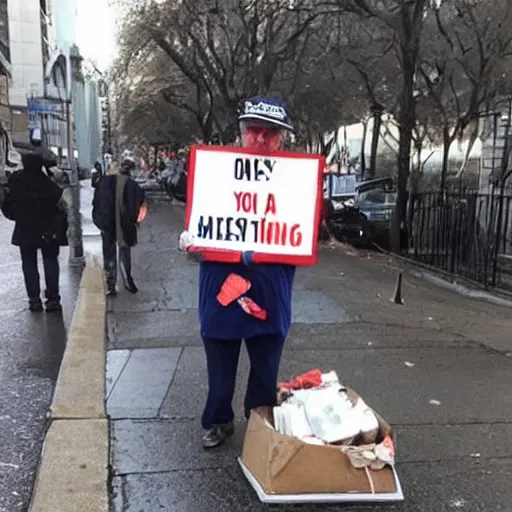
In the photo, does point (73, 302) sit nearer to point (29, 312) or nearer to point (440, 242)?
point (29, 312)

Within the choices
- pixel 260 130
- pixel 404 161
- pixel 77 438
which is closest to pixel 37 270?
pixel 77 438

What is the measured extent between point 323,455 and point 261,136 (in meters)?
1.60

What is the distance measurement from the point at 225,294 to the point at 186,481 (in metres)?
0.96

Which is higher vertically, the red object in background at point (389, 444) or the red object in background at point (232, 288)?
the red object in background at point (232, 288)

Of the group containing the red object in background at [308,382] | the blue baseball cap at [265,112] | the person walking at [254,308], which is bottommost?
the red object in background at [308,382]

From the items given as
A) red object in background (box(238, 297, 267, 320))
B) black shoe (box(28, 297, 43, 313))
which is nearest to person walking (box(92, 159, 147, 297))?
black shoe (box(28, 297, 43, 313))

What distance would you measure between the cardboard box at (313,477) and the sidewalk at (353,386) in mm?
82

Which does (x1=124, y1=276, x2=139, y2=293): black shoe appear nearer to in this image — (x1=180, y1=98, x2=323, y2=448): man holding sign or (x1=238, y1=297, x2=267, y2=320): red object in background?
(x1=180, y1=98, x2=323, y2=448): man holding sign

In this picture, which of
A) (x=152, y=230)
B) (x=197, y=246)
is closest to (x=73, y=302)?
(x=197, y=246)

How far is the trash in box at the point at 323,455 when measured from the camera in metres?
3.14

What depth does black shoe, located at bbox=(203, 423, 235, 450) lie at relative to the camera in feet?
12.6

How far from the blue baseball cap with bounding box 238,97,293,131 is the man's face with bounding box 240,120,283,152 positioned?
1.8 inches

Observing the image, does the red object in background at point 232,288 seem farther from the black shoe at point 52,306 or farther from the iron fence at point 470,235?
the iron fence at point 470,235

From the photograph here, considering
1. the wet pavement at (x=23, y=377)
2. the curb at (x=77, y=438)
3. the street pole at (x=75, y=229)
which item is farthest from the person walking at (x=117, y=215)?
the curb at (x=77, y=438)
